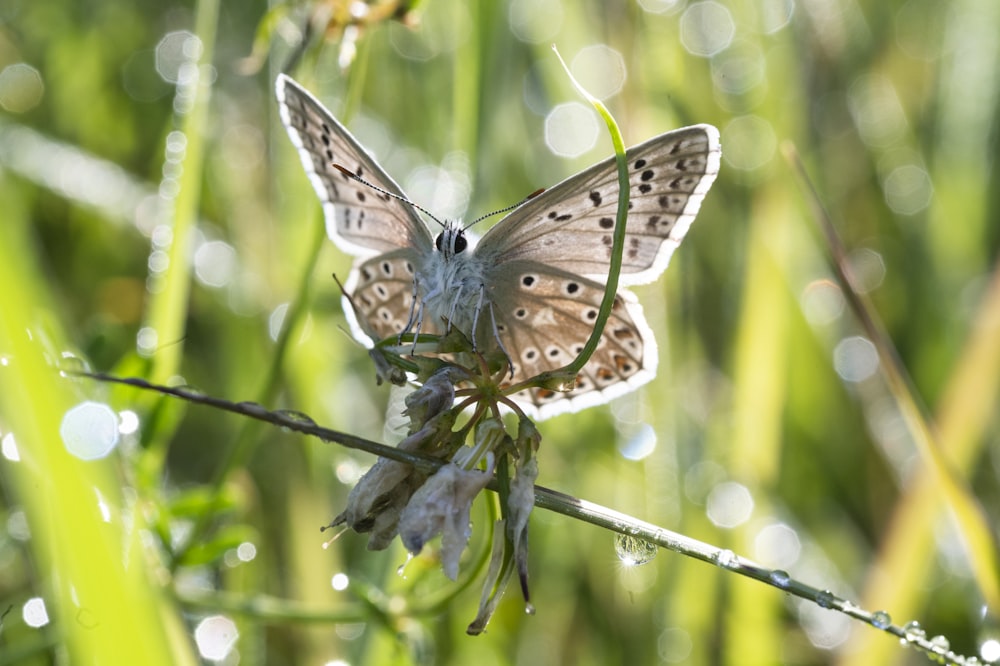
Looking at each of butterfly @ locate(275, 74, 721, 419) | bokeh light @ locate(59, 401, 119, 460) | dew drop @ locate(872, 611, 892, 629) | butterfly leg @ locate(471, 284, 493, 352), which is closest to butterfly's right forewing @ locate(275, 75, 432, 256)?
butterfly @ locate(275, 74, 721, 419)

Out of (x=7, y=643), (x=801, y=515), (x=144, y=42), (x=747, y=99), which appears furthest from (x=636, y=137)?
(x=144, y=42)

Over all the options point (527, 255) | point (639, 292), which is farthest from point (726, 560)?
point (639, 292)

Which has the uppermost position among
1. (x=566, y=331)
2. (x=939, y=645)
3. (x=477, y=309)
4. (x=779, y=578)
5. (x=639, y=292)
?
(x=477, y=309)

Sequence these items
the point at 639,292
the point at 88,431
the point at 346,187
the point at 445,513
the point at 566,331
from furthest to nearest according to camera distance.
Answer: the point at 639,292 < the point at 566,331 < the point at 346,187 < the point at 445,513 < the point at 88,431

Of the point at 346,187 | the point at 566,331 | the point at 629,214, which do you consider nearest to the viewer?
the point at 629,214

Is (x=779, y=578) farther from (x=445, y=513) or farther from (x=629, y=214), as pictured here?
(x=629, y=214)

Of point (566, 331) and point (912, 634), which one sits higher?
point (566, 331)
